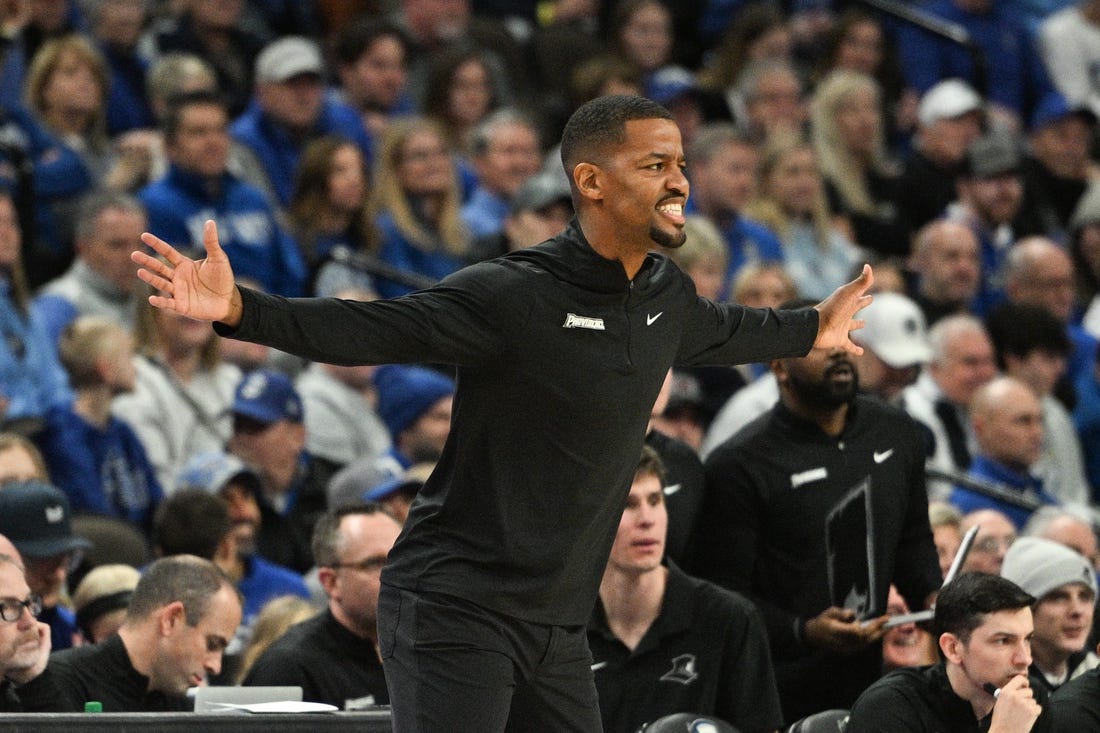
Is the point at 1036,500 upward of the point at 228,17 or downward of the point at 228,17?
downward

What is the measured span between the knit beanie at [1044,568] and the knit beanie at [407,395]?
2642 mm

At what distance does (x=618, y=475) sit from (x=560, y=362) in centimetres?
25

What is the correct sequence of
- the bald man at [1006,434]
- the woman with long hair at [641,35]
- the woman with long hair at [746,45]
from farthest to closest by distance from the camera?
1. the woman with long hair at [746,45]
2. the woman with long hair at [641,35]
3. the bald man at [1006,434]

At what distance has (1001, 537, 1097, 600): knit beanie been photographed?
19.9ft

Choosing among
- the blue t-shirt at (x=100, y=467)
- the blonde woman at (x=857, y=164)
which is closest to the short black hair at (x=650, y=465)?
the blue t-shirt at (x=100, y=467)

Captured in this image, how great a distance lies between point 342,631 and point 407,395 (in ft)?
8.02

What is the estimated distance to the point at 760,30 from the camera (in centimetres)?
1191

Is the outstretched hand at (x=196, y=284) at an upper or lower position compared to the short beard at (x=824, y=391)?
upper

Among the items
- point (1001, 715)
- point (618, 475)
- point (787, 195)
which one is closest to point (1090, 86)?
point (787, 195)

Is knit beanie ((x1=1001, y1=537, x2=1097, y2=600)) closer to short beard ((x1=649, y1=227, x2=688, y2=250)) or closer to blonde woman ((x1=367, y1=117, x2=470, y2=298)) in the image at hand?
short beard ((x1=649, y1=227, x2=688, y2=250))

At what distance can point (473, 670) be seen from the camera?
3.62 m

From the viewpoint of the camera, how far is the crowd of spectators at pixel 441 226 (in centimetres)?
690

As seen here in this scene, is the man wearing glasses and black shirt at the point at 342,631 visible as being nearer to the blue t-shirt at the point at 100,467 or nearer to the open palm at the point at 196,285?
the blue t-shirt at the point at 100,467

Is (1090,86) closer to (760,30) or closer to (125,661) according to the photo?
(760,30)
